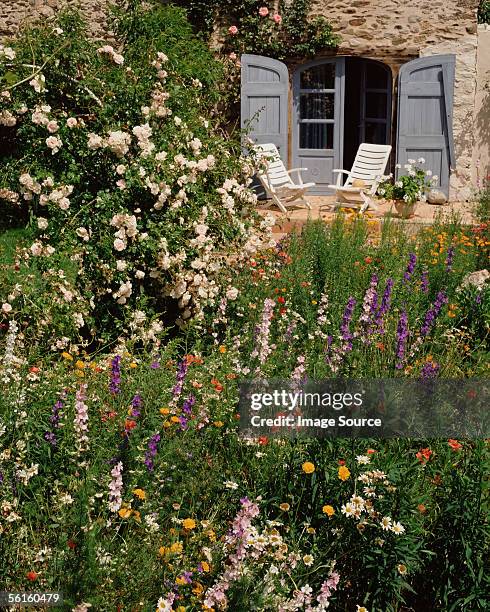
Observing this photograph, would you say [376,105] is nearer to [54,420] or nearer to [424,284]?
[424,284]

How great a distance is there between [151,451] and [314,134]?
29.3 feet

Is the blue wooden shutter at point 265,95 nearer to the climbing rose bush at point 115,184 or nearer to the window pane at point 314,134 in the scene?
the window pane at point 314,134

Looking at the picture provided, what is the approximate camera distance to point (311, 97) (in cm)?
1138

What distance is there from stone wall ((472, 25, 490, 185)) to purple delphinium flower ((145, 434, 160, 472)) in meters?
8.62

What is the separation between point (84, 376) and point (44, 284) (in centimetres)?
113

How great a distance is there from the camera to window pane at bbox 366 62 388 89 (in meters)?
12.0

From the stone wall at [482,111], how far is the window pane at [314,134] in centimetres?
187

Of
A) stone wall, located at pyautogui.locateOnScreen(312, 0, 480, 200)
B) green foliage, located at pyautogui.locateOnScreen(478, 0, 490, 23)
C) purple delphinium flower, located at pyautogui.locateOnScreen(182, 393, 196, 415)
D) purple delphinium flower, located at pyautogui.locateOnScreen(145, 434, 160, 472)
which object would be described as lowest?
purple delphinium flower, located at pyautogui.locateOnScreen(145, 434, 160, 472)

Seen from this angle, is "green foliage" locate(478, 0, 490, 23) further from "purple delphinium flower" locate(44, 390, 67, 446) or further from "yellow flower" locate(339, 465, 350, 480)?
"yellow flower" locate(339, 465, 350, 480)

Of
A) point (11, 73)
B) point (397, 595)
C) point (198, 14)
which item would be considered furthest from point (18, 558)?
point (198, 14)

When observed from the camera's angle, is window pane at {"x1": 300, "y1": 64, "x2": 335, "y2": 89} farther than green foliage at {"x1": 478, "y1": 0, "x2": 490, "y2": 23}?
No

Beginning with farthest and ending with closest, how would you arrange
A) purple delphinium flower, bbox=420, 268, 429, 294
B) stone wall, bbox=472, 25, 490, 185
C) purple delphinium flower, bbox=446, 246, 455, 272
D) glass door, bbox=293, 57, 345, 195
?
glass door, bbox=293, 57, 345, 195
stone wall, bbox=472, 25, 490, 185
purple delphinium flower, bbox=446, 246, 455, 272
purple delphinium flower, bbox=420, 268, 429, 294

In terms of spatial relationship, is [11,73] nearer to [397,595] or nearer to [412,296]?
[412,296]

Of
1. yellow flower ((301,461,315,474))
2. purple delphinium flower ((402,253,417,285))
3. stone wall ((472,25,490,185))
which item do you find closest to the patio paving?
stone wall ((472,25,490,185))
